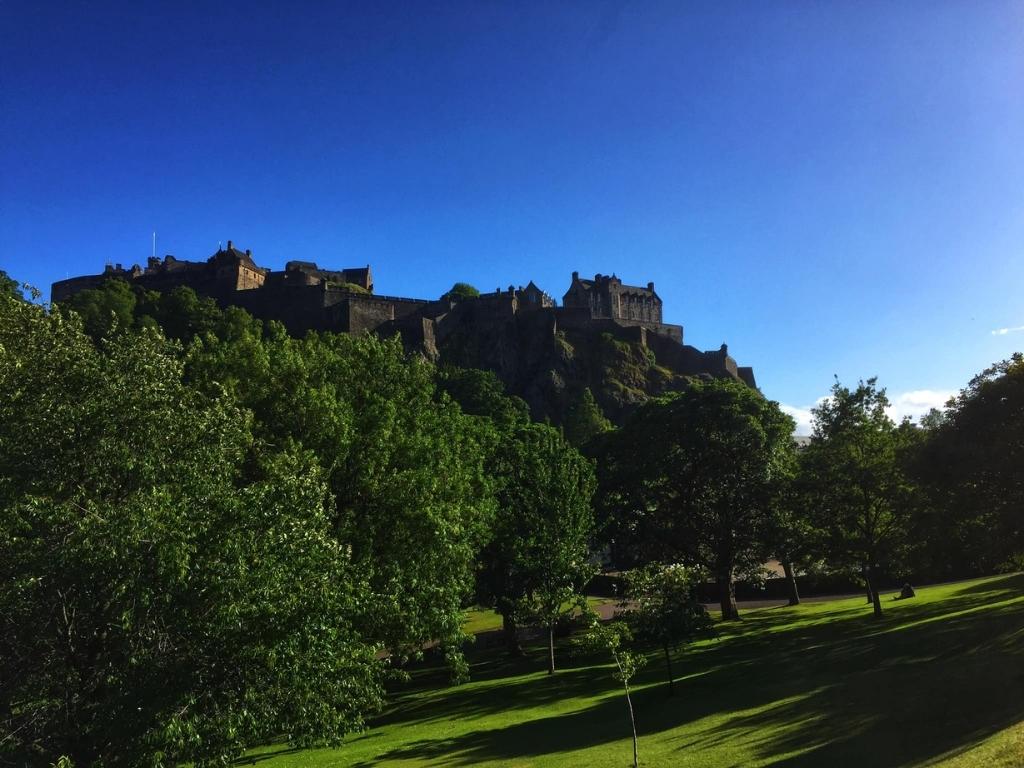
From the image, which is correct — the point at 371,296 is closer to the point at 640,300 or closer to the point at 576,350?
the point at 576,350

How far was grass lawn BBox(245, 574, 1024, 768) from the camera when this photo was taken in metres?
13.9

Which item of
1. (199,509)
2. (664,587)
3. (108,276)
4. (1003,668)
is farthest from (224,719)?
(108,276)

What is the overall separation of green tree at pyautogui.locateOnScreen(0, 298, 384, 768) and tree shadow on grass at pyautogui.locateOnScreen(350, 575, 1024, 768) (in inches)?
309

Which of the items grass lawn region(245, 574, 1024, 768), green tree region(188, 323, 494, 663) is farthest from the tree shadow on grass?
green tree region(188, 323, 494, 663)

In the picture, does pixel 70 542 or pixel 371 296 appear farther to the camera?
pixel 371 296

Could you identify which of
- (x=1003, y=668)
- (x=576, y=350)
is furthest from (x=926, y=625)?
(x=576, y=350)

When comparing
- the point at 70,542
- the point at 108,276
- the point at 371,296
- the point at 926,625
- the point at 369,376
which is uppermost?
the point at 108,276

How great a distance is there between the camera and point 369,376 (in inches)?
1062

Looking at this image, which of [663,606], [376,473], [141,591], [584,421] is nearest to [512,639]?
[663,606]

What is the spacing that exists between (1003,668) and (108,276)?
14245 cm

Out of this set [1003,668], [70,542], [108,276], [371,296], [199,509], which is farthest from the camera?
[108,276]

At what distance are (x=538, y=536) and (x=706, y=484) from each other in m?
12.2

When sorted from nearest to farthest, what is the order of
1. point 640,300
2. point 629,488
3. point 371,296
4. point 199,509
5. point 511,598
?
point 199,509, point 511,598, point 629,488, point 371,296, point 640,300

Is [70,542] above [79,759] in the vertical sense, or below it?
above
